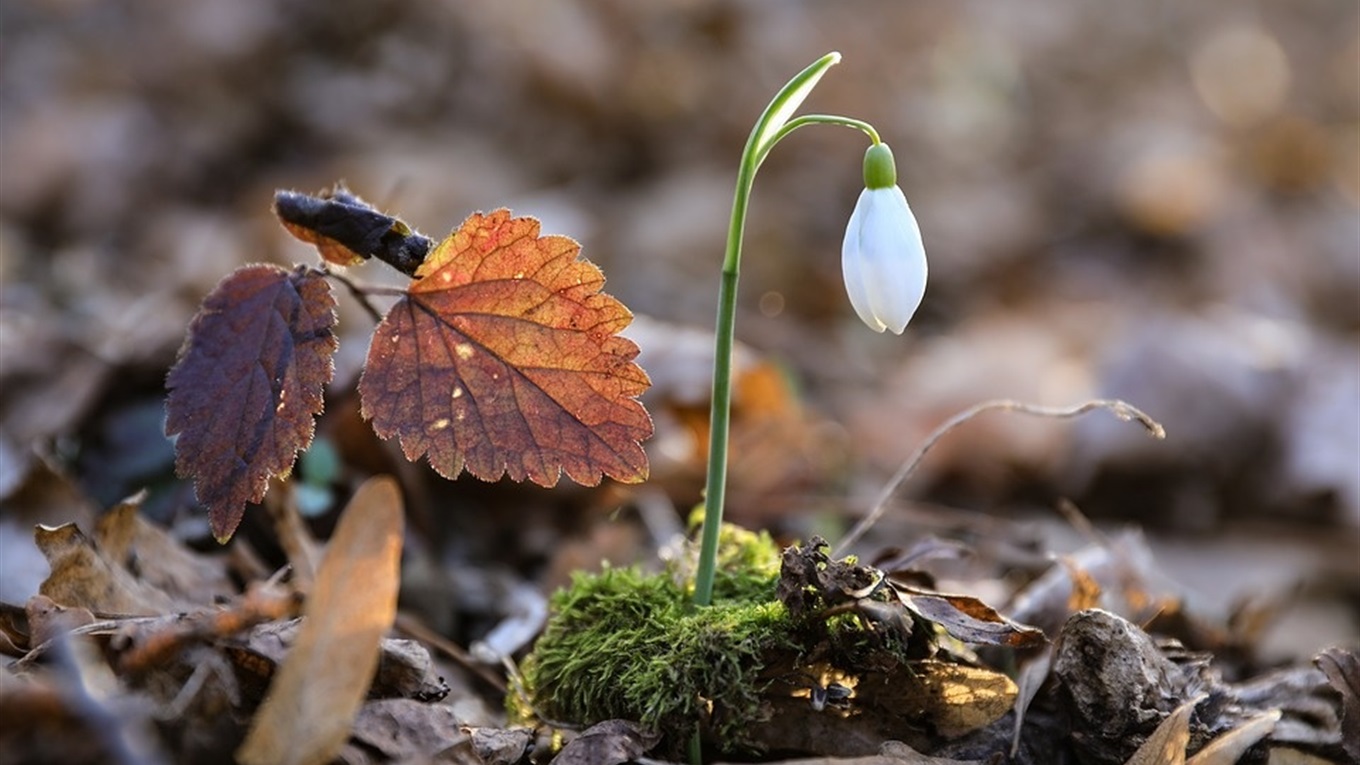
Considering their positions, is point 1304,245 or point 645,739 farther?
point 1304,245

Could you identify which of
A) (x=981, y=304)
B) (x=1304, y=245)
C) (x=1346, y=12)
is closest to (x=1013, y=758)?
(x=981, y=304)

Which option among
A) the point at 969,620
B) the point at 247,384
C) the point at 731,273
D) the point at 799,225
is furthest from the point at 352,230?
the point at 799,225

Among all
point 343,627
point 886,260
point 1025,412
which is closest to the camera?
point 343,627

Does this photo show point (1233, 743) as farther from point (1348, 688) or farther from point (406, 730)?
point (406, 730)

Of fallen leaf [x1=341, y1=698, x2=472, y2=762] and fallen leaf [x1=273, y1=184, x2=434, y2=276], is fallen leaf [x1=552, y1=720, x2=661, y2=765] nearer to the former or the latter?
fallen leaf [x1=341, y1=698, x2=472, y2=762]

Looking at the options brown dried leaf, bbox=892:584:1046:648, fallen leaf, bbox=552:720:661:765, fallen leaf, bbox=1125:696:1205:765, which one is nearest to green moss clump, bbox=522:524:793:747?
fallen leaf, bbox=552:720:661:765

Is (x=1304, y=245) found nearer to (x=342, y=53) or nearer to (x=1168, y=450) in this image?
(x=1168, y=450)
